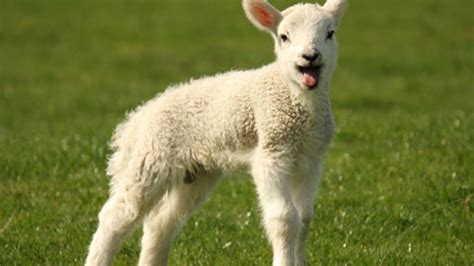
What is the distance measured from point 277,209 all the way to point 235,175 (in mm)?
1088

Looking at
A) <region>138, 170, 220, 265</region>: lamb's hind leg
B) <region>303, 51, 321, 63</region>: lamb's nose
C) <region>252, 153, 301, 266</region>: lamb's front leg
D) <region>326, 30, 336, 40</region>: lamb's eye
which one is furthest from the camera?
<region>138, 170, 220, 265</region>: lamb's hind leg

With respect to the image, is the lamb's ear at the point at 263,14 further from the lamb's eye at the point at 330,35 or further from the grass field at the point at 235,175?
the grass field at the point at 235,175

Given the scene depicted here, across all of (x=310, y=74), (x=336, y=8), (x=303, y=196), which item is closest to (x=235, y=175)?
(x=303, y=196)

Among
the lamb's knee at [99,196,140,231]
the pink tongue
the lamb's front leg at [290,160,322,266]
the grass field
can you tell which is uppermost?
the pink tongue

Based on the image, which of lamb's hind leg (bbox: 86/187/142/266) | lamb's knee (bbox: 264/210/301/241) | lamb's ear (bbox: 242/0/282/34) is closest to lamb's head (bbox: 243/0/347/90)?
lamb's ear (bbox: 242/0/282/34)

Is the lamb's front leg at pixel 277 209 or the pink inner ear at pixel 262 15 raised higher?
the pink inner ear at pixel 262 15

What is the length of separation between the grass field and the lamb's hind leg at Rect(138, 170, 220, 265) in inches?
19.9

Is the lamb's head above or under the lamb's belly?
above

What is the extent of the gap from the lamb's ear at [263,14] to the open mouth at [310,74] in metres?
0.57

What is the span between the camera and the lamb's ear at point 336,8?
8117mm

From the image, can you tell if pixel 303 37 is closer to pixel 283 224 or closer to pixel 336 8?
pixel 336 8

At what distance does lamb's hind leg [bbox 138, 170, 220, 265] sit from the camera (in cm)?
873

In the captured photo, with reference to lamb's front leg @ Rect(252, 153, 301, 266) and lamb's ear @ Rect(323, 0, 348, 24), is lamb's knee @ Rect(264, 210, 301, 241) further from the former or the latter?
lamb's ear @ Rect(323, 0, 348, 24)

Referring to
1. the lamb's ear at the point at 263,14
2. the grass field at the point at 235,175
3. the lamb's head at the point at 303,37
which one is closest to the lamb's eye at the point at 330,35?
the lamb's head at the point at 303,37
